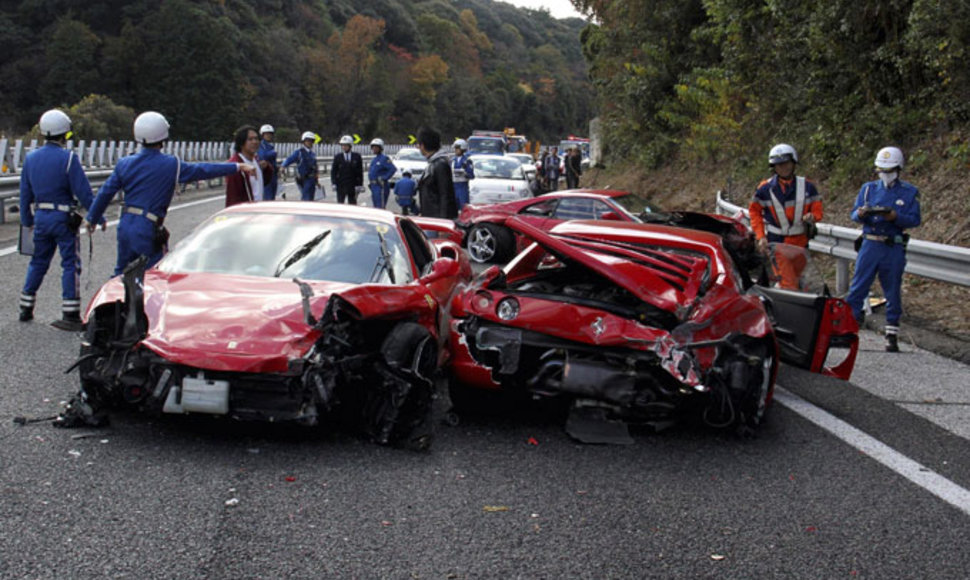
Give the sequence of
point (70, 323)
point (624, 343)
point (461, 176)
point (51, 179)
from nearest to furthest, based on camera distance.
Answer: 1. point (624, 343)
2. point (70, 323)
3. point (51, 179)
4. point (461, 176)

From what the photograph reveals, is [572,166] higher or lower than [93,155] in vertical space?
higher

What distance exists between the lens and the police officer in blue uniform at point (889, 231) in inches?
367

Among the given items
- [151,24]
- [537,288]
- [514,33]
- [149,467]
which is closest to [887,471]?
[537,288]

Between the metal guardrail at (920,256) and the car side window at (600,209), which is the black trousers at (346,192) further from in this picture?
the metal guardrail at (920,256)

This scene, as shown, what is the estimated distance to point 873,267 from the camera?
9422 millimetres

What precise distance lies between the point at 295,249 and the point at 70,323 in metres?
2.81

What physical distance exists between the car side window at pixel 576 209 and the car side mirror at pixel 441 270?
753 cm

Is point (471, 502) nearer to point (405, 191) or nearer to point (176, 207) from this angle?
point (405, 191)

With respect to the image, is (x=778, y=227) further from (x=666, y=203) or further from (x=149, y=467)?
(x=666, y=203)

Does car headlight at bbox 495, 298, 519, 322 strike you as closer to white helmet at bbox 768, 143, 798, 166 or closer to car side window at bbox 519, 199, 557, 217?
white helmet at bbox 768, 143, 798, 166

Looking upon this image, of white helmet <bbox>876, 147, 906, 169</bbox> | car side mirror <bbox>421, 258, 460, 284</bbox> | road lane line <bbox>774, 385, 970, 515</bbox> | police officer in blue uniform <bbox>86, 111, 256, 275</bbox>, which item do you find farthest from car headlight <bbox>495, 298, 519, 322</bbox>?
white helmet <bbox>876, 147, 906, 169</bbox>

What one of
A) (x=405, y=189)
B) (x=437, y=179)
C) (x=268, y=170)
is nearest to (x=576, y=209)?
(x=437, y=179)

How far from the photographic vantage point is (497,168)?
75.3 feet

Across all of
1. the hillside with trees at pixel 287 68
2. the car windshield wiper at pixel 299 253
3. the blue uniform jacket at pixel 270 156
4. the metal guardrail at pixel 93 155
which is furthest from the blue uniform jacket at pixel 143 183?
the hillside with trees at pixel 287 68
